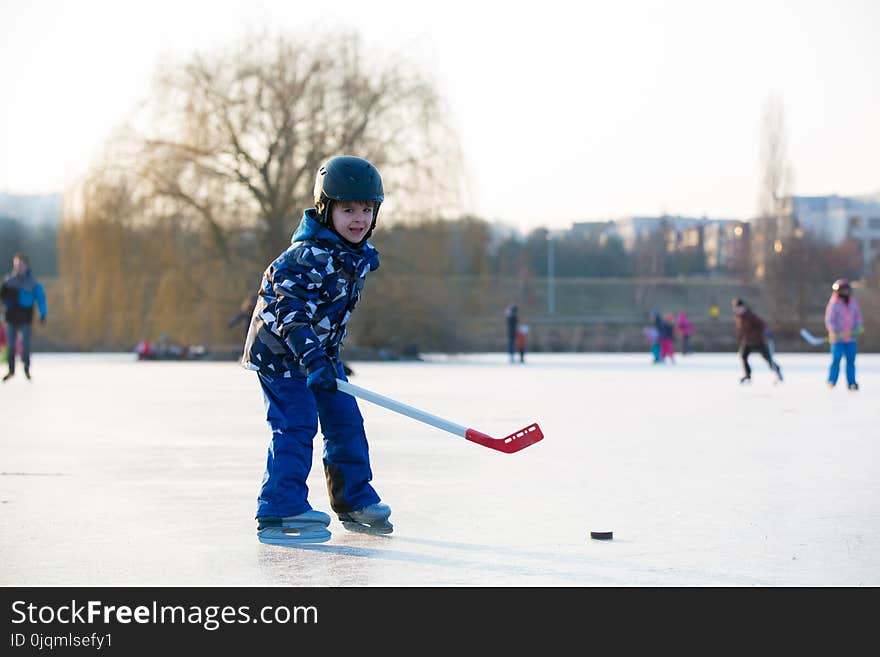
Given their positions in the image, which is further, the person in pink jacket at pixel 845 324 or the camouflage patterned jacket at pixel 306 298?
the person in pink jacket at pixel 845 324

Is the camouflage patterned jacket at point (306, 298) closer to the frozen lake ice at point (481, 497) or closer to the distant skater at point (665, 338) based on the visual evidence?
the frozen lake ice at point (481, 497)

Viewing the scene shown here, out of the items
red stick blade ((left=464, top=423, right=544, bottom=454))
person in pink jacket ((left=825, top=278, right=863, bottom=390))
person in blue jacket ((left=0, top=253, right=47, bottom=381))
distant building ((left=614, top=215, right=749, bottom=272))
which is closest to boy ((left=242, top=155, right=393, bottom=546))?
red stick blade ((left=464, top=423, right=544, bottom=454))

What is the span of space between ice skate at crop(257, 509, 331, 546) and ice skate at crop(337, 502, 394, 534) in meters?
0.24

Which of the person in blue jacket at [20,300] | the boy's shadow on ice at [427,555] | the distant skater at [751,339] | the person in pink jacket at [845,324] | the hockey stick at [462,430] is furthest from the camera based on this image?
the distant skater at [751,339]

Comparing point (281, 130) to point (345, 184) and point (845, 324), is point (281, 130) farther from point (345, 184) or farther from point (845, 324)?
point (345, 184)

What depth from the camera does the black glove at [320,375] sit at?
4859 mm

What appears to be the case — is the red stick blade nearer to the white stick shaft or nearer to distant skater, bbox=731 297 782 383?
the white stick shaft

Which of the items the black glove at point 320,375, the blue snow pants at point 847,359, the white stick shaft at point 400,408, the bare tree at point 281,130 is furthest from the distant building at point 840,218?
the black glove at point 320,375

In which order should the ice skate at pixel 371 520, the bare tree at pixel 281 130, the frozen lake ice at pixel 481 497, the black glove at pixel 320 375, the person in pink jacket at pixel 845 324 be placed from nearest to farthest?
the frozen lake ice at pixel 481 497, the black glove at pixel 320 375, the ice skate at pixel 371 520, the person in pink jacket at pixel 845 324, the bare tree at pixel 281 130

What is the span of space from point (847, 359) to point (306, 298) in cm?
1237

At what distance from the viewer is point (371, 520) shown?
17.3ft

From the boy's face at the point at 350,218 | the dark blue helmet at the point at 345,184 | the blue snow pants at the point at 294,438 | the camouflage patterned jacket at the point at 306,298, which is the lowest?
the blue snow pants at the point at 294,438

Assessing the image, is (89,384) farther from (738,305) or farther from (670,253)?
(670,253)
